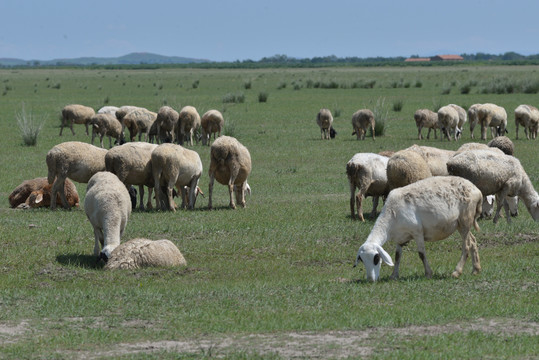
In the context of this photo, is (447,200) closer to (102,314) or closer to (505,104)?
(102,314)

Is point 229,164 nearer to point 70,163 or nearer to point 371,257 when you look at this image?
point 70,163

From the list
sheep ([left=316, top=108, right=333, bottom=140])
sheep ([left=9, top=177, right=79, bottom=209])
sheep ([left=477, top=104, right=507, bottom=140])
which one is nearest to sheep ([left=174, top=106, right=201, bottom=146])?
sheep ([left=316, top=108, right=333, bottom=140])

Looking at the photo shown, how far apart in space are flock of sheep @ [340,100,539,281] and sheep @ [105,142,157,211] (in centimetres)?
415

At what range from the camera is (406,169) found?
14305 mm

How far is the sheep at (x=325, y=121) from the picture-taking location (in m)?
29.9

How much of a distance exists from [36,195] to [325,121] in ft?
48.7

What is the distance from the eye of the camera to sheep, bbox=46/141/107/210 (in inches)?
647

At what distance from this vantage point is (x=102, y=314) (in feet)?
29.9

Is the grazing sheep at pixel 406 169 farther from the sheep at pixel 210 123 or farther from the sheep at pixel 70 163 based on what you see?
the sheep at pixel 210 123

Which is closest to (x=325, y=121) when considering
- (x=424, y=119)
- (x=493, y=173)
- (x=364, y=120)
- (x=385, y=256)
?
(x=364, y=120)

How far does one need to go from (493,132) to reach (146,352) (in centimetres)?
2624

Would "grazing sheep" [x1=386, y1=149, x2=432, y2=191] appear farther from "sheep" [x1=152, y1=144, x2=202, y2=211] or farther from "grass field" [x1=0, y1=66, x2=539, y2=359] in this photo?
"sheep" [x1=152, y1=144, x2=202, y2=211]

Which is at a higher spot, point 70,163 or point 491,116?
point 70,163

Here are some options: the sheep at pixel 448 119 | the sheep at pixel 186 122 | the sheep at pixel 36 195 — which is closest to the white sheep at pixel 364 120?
the sheep at pixel 448 119
